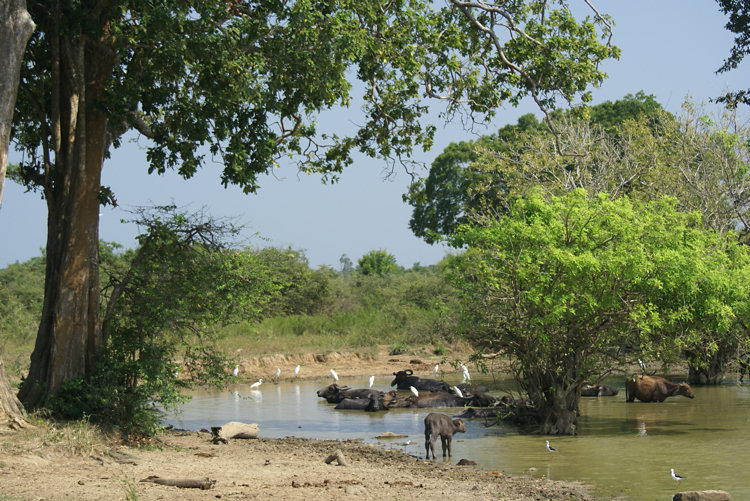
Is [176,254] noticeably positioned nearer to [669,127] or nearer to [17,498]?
[17,498]

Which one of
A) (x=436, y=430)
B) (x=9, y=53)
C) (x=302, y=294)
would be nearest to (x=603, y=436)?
(x=436, y=430)

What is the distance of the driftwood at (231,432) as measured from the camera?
1237 centimetres

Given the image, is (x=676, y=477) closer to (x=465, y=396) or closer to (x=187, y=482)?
(x=187, y=482)

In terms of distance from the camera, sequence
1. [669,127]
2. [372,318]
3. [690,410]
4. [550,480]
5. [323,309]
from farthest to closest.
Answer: [323,309] < [372,318] < [669,127] < [690,410] < [550,480]

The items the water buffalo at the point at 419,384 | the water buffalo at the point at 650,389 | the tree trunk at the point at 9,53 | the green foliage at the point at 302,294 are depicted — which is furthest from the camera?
the green foliage at the point at 302,294

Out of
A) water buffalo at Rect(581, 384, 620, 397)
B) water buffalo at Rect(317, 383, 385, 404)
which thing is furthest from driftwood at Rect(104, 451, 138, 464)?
water buffalo at Rect(581, 384, 620, 397)

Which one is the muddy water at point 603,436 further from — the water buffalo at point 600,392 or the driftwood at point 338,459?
the driftwood at point 338,459

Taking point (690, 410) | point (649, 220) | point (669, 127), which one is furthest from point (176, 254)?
point (669, 127)

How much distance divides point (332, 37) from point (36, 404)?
6550 millimetres

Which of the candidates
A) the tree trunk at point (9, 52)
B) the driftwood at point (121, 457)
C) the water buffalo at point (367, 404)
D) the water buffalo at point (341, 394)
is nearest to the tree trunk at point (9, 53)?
the tree trunk at point (9, 52)

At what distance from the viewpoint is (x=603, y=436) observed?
13859 millimetres

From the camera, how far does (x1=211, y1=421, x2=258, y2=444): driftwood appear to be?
12.4 m

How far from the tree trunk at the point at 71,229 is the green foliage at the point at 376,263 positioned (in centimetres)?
6497

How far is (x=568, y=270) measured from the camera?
43.5 feet
